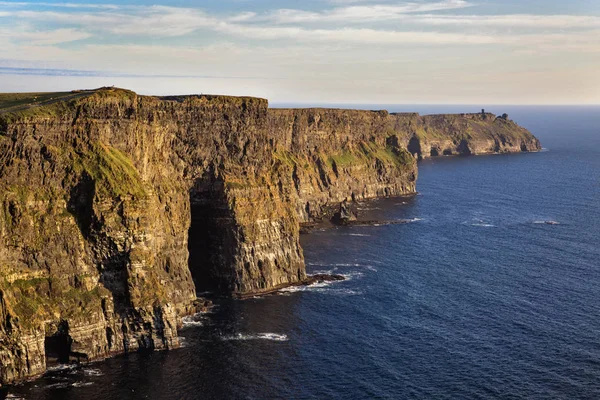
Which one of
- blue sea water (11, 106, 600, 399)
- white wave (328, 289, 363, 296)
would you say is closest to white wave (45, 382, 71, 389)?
blue sea water (11, 106, 600, 399)

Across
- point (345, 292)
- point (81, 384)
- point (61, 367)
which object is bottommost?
point (81, 384)

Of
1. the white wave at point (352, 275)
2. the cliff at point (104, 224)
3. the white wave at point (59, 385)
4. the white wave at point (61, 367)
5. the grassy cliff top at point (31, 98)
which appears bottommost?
the white wave at point (59, 385)

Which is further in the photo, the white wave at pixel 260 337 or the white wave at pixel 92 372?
the white wave at pixel 260 337

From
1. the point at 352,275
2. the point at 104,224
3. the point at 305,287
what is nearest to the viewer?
the point at 104,224

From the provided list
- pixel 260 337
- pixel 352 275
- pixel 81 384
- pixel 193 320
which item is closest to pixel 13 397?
pixel 81 384

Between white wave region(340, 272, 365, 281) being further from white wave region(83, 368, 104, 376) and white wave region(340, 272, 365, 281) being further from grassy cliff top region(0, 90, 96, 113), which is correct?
grassy cliff top region(0, 90, 96, 113)

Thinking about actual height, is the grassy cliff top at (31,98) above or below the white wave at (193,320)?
above

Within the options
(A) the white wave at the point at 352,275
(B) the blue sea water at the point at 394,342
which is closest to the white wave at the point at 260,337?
(B) the blue sea water at the point at 394,342

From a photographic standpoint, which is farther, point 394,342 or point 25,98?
point 25,98

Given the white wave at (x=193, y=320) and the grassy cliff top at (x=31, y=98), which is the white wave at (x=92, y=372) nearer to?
the white wave at (x=193, y=320)

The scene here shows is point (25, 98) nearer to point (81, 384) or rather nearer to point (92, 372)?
point (92, 372)

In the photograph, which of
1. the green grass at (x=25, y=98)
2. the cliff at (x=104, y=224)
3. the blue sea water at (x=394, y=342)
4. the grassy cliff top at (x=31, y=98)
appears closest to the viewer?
the blue sea water at (x=394, y=342)
